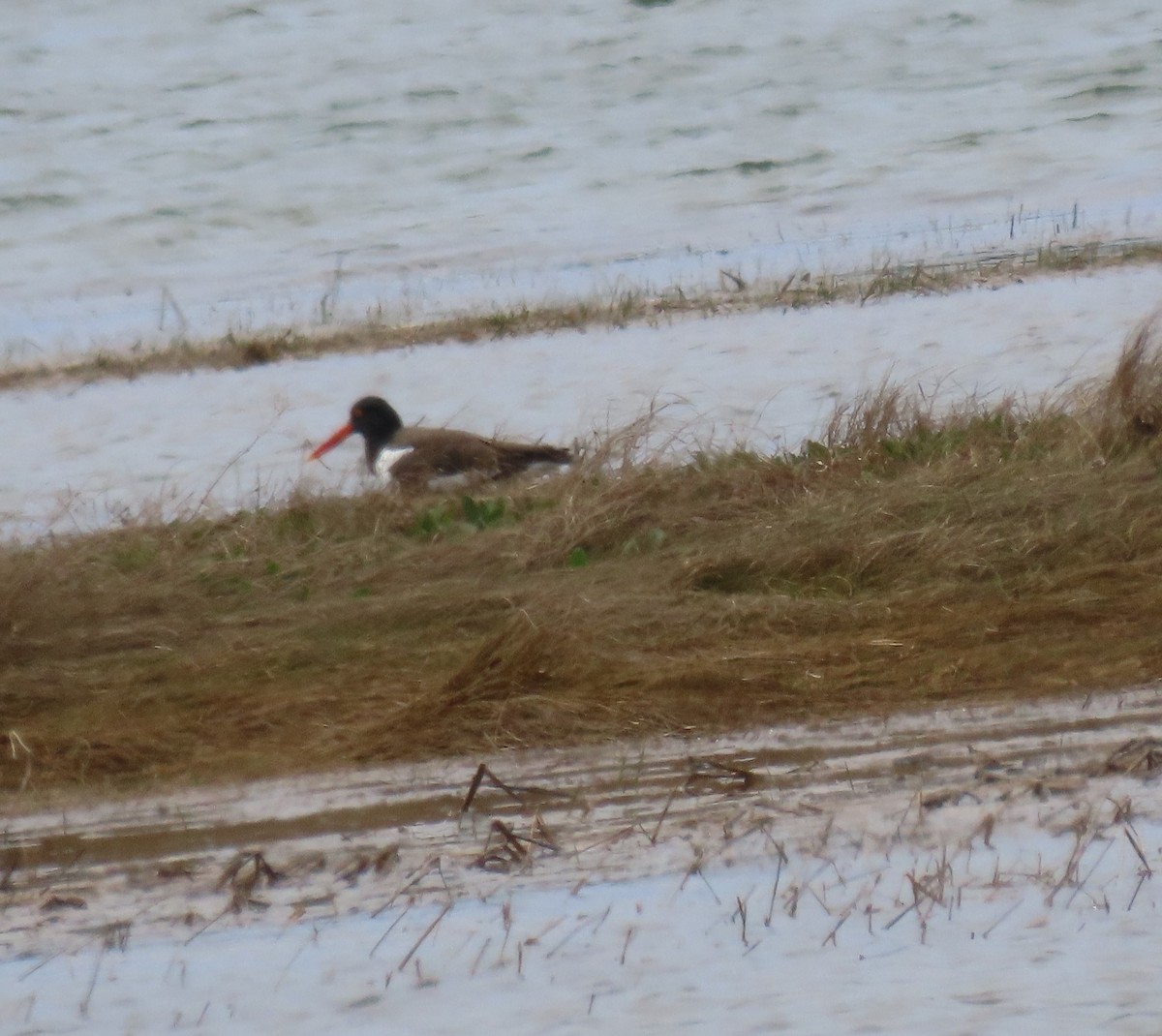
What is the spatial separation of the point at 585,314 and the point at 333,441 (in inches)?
124

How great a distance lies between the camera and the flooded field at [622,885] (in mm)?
4184

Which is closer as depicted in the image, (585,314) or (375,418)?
(375,418)

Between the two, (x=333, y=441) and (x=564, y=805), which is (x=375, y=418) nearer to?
(x=333, y=441)

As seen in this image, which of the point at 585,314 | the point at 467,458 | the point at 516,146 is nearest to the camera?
the point at 467,458

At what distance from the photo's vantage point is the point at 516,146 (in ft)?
70.3

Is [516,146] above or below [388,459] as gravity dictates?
above

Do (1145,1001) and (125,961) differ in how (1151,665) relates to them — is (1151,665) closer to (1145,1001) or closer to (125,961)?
(1145,1001)

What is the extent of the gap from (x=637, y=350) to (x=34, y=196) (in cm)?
938

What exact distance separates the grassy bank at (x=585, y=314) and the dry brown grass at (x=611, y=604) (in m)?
4.63

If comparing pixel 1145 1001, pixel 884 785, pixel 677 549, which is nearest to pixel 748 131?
pixel 677 549

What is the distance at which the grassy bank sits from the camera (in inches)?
571

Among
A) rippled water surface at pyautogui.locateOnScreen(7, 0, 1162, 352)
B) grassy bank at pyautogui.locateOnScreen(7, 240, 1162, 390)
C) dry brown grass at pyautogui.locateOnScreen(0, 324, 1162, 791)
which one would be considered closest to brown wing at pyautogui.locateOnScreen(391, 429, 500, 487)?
dry brown grass at pyautogui.locateOnScreen(0, 324, 1162, 791)

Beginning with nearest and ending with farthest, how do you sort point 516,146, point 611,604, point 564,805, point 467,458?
point 564,805 → point 611,604 → point 467,458 → point 516,146

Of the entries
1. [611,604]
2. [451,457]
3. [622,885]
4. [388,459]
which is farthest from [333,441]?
[622,885]
